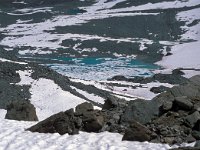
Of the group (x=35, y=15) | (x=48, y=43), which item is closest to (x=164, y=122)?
(x=48, y=43)

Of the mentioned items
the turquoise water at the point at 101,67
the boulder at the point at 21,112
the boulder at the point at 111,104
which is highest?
the boulder at the point at 111,104

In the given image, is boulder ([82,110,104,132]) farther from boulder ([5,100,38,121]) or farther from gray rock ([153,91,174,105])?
boulder ([5,100,38,121])

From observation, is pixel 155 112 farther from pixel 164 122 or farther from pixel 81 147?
pixel 81 147

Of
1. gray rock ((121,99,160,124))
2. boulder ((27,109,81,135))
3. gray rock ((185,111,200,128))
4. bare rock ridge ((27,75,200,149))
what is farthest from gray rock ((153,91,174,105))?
boulder ((27,109,81,135))

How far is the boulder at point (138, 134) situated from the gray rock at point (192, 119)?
48.0 inches

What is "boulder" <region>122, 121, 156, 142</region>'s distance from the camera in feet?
36.4

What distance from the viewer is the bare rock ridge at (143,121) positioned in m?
11.2

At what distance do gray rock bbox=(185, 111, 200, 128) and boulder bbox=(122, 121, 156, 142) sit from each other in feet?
4.00

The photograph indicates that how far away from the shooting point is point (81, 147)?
10492 mm

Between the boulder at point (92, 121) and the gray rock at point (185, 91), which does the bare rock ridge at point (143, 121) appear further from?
the gray rock at point (185, 91)

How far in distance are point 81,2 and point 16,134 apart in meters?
135

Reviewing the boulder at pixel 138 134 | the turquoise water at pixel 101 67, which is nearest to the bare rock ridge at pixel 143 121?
the boulder at pixel 138 134

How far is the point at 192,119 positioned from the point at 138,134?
1.76m

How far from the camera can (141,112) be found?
12.9 m
